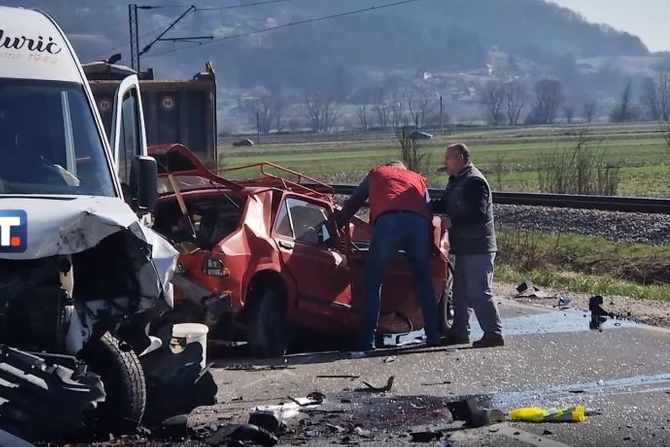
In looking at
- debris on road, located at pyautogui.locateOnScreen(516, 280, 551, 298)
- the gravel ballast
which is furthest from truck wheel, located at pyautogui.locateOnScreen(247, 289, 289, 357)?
the gravel ballast

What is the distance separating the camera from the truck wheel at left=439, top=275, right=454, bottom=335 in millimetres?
12227

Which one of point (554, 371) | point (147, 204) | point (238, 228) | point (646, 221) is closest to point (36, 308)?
point (147, 204)

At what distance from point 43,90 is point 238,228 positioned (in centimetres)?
269

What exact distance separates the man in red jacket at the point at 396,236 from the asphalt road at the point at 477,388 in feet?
1.05

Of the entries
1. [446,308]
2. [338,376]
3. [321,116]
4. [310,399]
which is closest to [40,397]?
[310,399]

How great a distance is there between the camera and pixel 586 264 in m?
20.0

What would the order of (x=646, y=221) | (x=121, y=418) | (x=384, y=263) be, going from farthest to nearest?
(x=646, y=221), (x=384, y=263), (x=121, y=418)

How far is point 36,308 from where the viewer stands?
6855 mm

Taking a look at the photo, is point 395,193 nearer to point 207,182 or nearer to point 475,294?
point 475,294

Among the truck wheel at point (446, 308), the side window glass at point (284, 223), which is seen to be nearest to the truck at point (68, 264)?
the side window glass at point (284, 223)

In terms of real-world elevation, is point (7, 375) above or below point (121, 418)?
above

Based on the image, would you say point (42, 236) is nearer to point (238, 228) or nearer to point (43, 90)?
point (43, 90)

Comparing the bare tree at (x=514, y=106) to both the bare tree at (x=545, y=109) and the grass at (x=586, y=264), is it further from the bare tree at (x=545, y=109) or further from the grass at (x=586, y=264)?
the grass at (x=586, y=264)

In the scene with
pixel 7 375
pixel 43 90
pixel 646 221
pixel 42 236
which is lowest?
pixel 646 221
